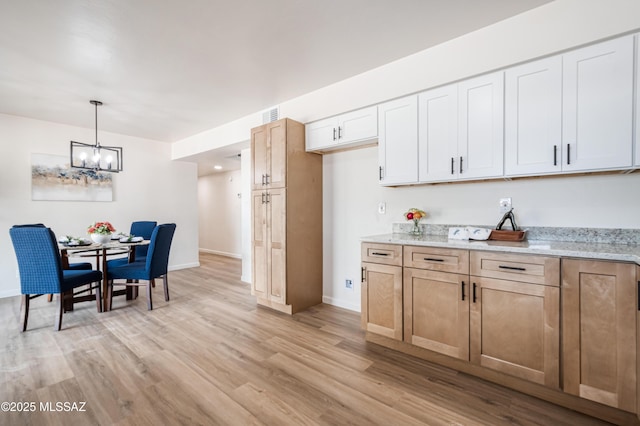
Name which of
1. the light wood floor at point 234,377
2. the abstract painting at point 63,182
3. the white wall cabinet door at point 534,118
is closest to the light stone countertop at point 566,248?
the white wall cabinet door at point 534,118

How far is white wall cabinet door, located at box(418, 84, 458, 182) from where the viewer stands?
95.5 inches

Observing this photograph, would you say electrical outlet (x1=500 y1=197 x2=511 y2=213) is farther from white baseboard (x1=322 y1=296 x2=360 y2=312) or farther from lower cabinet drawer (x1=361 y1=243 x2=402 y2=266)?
white baseboard (x1=322 y1=296 x2=360 y2=312)

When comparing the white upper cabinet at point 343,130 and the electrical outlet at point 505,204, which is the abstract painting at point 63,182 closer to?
the white upper cabinet at point 343,130

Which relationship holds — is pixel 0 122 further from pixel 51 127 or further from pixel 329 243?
pixel 329 243

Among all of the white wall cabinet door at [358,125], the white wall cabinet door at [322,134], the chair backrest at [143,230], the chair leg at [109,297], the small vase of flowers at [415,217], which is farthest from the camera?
the chair backrest at [143,230]

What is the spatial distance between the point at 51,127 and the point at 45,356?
397cm

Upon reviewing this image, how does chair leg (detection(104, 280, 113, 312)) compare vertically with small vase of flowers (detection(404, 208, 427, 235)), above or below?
below

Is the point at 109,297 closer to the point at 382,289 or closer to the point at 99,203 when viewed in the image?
the point at 99,203

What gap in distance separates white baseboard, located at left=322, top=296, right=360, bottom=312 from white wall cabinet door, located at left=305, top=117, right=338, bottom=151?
1.96m

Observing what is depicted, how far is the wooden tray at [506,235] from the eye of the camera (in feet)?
7.25

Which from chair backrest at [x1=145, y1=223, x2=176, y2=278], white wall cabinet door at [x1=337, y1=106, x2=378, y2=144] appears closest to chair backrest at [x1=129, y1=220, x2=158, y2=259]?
chair backrest at [x1=145, y1=223, x2=176, y2=278]

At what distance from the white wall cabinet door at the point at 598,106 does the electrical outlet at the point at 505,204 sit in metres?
0.50

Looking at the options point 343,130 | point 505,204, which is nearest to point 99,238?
point 343,130

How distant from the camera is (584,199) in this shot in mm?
2096
